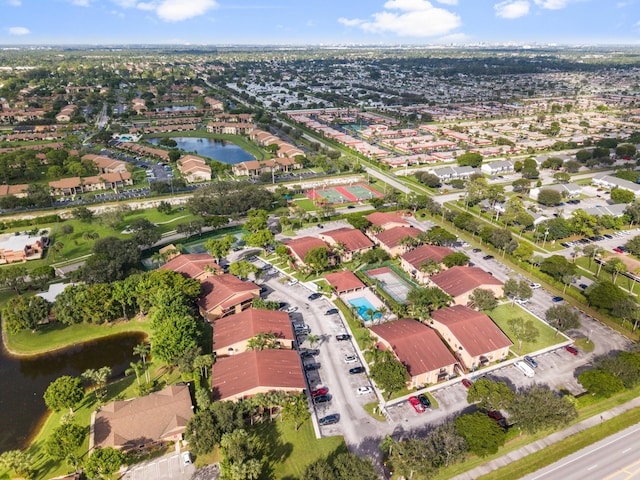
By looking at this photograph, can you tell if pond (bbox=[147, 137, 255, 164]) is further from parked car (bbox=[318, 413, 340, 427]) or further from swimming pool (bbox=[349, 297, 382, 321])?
parked car (bbox=[318, 413, 340, 427])

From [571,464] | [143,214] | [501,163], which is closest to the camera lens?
[571,464]

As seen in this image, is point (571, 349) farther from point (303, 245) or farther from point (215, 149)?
point (215, 149)

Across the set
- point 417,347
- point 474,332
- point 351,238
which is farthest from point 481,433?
point 351,238

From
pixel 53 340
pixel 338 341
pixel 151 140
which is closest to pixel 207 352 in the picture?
pixel 338 341

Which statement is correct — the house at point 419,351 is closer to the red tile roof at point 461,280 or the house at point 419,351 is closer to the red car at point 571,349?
the red tile roof at point 461,280

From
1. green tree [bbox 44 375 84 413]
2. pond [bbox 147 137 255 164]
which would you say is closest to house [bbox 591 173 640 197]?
pond [bbox 147 137 255 164]

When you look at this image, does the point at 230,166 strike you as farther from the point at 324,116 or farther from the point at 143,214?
the point at 324,116

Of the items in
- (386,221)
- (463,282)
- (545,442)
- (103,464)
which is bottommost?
(545,442)
